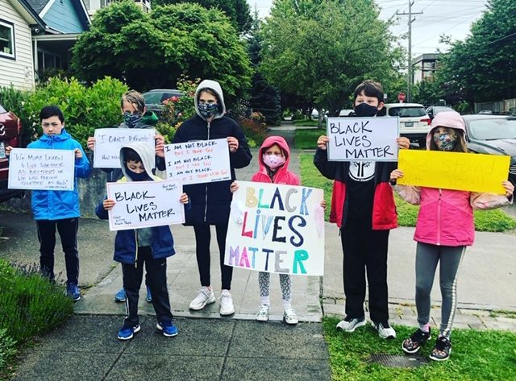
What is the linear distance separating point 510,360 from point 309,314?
1707mm

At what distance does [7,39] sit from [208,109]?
17905 millimetres

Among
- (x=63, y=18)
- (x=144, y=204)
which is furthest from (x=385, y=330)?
(x=63, y=18)

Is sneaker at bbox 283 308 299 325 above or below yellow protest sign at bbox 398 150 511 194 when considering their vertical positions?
below

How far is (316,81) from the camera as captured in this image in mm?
21875

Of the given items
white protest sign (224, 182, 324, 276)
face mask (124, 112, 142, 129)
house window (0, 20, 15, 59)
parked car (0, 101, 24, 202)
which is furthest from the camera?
house window (0, 20, 15, 59)

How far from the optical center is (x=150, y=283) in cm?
434

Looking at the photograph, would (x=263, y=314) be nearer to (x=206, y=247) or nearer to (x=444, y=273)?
(x=206, y=247)

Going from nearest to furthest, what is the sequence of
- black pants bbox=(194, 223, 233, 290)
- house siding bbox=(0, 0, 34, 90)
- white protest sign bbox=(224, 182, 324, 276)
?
white protest sign bbox=(224, 182, 324, 276) → black pants bbox=(194, 223, 233, 290) → house siding bbox=(0, 0, 34, 90)

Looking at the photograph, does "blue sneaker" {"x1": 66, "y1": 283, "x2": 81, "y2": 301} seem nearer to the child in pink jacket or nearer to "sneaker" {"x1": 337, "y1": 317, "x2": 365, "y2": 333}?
"sneaker" {"x1": 337, "y1": 317, "x2": 365, "y2": 333}

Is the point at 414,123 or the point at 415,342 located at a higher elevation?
the point at 414,123

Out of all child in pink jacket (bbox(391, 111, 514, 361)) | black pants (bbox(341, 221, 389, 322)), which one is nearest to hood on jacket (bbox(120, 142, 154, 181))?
black pants (bbox(341, 221, 389, 322))

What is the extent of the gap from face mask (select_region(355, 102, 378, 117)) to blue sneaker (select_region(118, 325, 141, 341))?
104 inches

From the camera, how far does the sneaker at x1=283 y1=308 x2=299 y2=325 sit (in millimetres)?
4508

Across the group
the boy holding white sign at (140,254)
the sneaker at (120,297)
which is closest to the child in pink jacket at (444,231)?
the boy holding white sign at (140,254)
